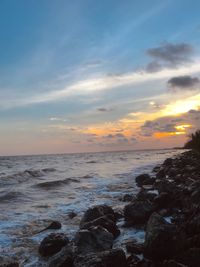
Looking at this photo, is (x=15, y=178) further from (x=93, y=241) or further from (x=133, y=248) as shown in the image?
(x=133, y=248)

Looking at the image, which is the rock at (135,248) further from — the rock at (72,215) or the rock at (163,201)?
the rock at (72,215)

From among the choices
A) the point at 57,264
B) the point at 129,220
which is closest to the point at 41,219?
the point at 129,220

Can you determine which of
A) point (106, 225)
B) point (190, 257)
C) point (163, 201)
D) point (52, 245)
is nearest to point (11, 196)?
point (163, 201)

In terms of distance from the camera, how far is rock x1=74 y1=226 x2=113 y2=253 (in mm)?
6430

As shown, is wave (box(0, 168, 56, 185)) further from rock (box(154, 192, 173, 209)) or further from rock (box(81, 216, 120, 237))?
rock (box(81, 216, 120, 237))

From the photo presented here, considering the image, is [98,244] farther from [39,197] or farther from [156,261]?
[39,197]

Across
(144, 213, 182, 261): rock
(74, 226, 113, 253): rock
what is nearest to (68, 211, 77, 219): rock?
(74, 226, 113, 253): rock

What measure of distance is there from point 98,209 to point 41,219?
2514mm

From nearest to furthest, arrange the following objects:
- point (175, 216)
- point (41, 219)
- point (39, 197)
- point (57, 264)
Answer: point (57, 264) < point (175, 216) < point (41, 219) < point (39, 197)

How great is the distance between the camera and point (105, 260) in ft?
17.5

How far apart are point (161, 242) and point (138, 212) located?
3.01 metres

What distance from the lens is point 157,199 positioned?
10141mm

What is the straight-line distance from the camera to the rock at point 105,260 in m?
5.29

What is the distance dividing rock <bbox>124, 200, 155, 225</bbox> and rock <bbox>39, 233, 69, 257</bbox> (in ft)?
7.66
